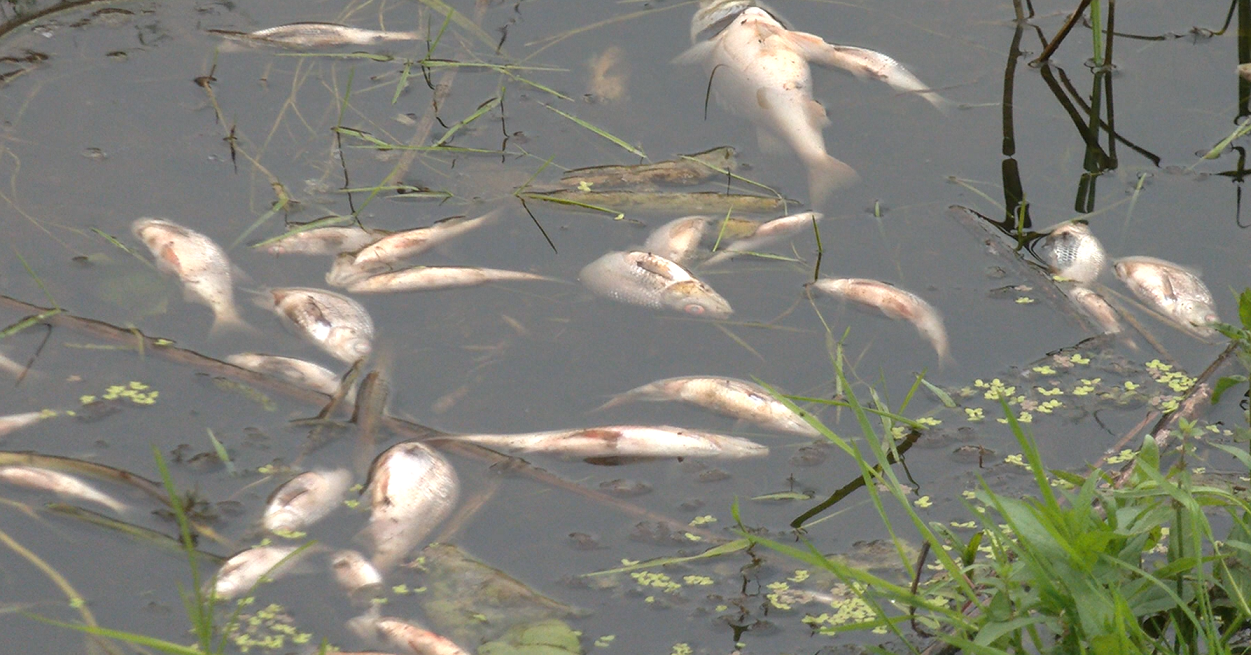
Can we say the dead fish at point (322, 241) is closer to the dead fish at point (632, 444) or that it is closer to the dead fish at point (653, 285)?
the dead fish at point (653, 285)

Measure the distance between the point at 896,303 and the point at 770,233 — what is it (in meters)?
0.52

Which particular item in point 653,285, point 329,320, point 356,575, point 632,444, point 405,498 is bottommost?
point 356,575

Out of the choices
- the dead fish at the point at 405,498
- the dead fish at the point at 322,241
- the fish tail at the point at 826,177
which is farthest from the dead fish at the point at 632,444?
the fish tail at the point at 826,177

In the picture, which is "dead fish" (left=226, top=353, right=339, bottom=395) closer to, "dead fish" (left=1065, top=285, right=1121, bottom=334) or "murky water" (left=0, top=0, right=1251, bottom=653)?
"murky water" (left=0, top=0, right=1251, bottom=653)

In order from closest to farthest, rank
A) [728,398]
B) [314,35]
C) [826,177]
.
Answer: [728,398]
[826,177]
[314,35]

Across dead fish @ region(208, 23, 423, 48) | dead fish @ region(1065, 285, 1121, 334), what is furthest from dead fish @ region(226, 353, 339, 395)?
dead fish @ region(1065, 285, 1121, 334)

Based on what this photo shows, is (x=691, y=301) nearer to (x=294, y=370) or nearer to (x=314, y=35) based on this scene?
(x=294, y=370)

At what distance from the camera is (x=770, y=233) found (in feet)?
11.7

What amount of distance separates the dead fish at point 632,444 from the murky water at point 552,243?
4cm

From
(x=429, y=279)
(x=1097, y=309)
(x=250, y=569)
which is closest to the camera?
(x=250, y=569)

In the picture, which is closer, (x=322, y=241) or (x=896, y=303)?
(x=896, y=303)

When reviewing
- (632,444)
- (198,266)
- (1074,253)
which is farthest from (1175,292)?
(198,266)

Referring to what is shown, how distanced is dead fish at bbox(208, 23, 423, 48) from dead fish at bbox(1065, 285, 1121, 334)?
2.64 metres

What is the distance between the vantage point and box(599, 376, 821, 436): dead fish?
9.86 feet
